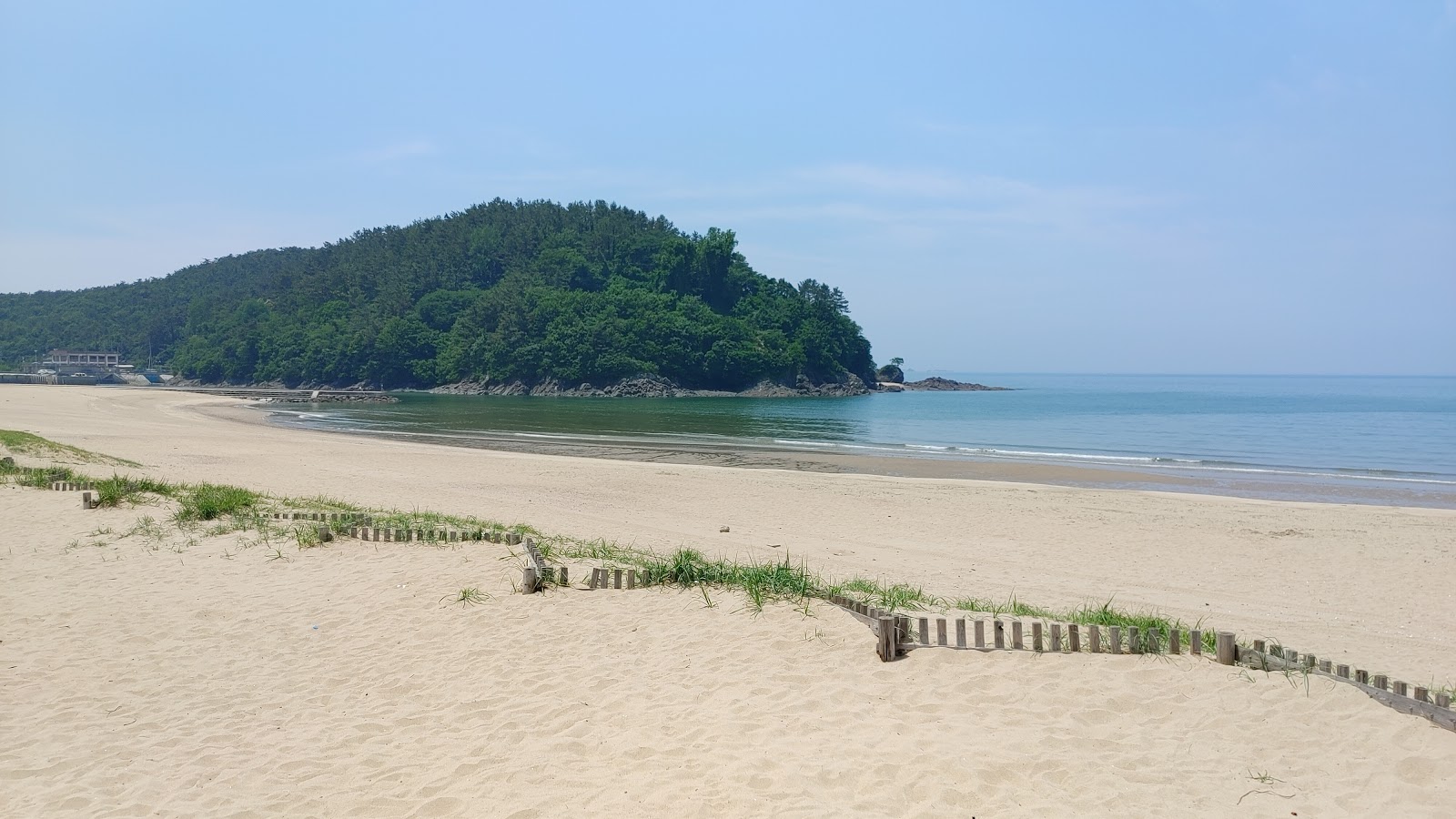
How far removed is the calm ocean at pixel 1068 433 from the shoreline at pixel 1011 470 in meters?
0.24

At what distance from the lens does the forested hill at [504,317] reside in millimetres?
115125

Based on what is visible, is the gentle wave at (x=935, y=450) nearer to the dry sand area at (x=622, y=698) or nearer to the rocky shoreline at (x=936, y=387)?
the dry sand area at (x=622, y=698)

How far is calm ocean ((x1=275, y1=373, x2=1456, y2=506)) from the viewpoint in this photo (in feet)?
98.9

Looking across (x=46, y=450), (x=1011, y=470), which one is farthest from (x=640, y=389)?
(x=46, y=450)

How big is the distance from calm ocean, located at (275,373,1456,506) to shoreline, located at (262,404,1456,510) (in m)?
0.24

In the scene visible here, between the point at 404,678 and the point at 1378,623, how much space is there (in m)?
10.6

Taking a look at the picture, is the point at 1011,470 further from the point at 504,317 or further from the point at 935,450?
the point at 504,317

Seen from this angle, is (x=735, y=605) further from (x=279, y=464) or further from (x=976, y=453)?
(x=976, y=453)

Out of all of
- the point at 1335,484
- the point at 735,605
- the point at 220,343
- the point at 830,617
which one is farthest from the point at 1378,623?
the point at 220,343

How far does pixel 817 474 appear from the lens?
88.1 ft

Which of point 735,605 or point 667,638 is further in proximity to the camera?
point 735,605

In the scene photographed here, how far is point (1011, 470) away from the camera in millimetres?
29375

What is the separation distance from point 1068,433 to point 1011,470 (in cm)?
2205

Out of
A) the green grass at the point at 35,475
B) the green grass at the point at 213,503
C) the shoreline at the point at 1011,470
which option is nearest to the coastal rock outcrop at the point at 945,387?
the shoreline at the point at 1011,470
